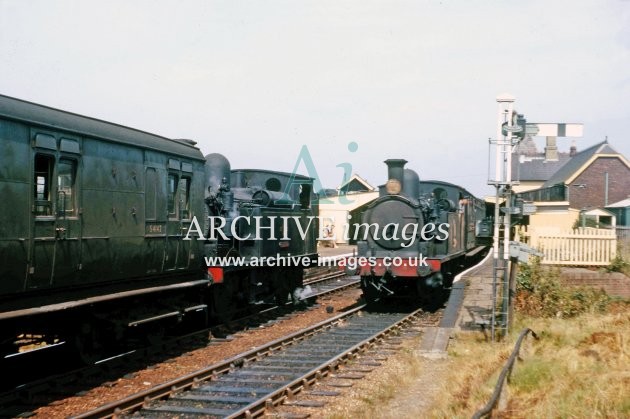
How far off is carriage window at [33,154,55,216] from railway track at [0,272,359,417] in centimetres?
211

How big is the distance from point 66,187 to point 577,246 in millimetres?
13624

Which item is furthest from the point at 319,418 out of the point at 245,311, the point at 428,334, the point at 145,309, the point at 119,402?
the point at 245,311

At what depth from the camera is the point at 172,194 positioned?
35.6 feet

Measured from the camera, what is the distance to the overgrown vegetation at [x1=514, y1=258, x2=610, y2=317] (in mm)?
13453

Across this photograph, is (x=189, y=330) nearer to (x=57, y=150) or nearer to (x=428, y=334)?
(x=428, y=334)

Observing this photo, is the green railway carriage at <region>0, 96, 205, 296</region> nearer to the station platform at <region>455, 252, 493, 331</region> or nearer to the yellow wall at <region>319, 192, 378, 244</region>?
the station platform at <region>455, 252, 493, 331</region>

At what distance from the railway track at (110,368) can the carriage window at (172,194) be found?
2.16 metres

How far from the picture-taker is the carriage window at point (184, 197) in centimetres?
1111

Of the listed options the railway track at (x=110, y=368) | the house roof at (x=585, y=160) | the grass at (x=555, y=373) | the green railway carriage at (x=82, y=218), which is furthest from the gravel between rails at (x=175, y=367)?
the house roof at (x=585, y=160)

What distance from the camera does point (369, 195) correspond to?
4353 centimetres

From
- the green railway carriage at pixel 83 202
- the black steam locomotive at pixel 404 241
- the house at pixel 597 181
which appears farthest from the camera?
the house at pixel 597 181

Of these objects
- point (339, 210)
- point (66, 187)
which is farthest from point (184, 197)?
point (339, 210)

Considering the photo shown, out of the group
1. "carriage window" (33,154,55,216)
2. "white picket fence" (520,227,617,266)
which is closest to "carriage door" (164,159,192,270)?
"carriage window" (33,154,55,216)

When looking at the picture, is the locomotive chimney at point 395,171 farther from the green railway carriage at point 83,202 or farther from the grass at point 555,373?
the green railway carriage at point 83,202
